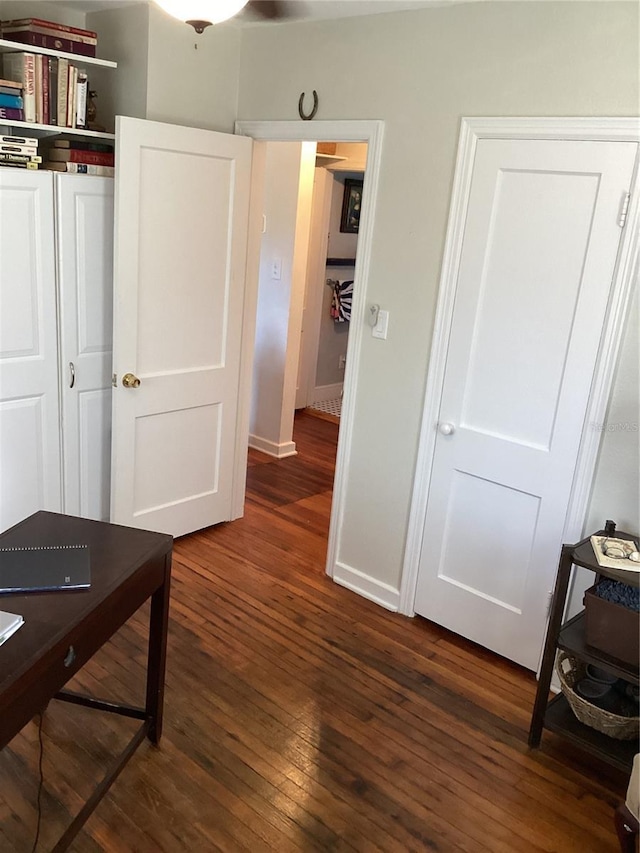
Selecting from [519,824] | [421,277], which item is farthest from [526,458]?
[519,824]

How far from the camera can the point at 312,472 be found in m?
4.71

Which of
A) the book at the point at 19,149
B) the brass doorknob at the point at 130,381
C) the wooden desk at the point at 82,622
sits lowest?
the wooden desk at the point at 82,622

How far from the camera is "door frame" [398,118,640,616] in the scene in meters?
2.24

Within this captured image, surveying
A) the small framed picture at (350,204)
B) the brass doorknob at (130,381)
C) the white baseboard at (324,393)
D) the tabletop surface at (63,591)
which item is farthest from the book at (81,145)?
the white baseboard at (324,393)

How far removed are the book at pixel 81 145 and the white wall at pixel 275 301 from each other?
1.70 m

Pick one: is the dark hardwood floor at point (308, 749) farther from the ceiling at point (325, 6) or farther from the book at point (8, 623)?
the ceiling at point (325, 6)

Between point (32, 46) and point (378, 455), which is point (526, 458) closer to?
point (378, 455)

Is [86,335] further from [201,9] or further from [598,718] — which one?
[598,718]

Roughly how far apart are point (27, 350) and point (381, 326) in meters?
1.45

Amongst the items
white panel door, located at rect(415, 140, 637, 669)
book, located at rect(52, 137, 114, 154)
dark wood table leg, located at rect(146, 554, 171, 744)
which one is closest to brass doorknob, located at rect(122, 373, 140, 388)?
book, located at rect(52, 137, 114, 154)

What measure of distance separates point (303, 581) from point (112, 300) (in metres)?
1.53

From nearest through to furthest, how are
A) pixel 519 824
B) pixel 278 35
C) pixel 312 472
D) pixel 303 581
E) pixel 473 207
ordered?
pixel 519 824 < pixel 473 207 < pixel 278 35 < pixel 303 581 < pixel 312 472

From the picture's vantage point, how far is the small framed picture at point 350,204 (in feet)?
19.2

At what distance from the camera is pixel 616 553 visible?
7.10ft
